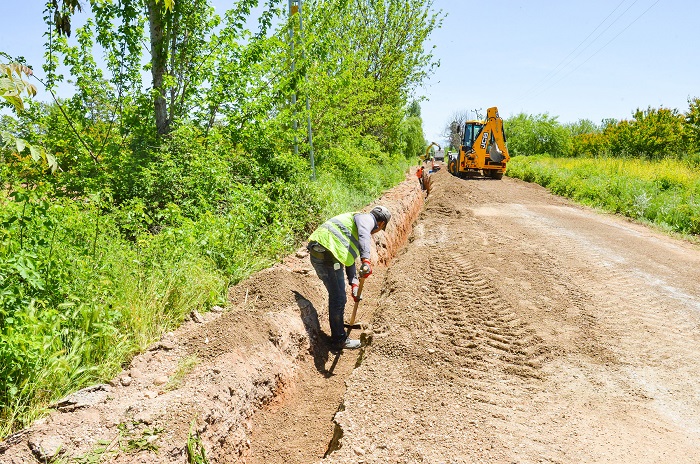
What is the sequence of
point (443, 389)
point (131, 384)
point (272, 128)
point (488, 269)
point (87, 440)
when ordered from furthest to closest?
point (272, 128), point (488, 269), point (443, 389), point (131, 384), point (87, 440)

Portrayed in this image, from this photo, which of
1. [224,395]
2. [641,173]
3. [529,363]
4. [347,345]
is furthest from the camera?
[641,173]

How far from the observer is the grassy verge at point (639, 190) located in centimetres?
1030

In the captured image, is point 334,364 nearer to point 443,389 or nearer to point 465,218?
point 443,389

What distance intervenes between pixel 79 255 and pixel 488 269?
17.9 feet

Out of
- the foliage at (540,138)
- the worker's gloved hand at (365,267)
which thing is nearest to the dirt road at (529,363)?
the worker's gloved hand at (365,267)

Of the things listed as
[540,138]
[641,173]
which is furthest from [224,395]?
[540,138]

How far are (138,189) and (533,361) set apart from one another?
19.2 ft

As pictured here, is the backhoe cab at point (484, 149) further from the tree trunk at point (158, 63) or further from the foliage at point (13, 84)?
the foliage at point (13, 84)

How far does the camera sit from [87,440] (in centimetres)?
269

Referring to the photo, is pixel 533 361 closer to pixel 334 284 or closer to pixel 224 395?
pixel 334 284

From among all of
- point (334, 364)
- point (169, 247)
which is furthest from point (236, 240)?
point (334, 364)

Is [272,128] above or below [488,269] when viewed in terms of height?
above

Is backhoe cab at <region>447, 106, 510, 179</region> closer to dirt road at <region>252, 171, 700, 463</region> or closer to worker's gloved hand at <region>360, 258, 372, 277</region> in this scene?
dirt road at <region>252, 171, 700, 463</region>

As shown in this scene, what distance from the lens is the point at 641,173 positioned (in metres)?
14.9
